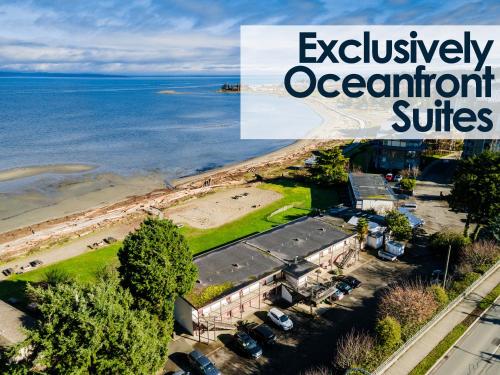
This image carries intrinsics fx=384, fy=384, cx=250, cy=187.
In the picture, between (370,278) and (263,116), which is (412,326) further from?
(263,116)

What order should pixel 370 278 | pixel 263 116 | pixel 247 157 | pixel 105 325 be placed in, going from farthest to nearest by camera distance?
pixel 263 116 < pixel 247 157 < pixel 370 278 < pixel 105 325

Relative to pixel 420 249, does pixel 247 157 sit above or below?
above

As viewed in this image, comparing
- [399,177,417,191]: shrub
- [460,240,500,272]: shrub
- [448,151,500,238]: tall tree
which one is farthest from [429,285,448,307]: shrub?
[399,177,417,191]: shrub

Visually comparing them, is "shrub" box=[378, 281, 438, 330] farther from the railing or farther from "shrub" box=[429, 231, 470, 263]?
"shrub" box=[429, 231, 470, 263]

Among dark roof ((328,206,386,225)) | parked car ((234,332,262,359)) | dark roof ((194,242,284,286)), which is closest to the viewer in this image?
parked car ((234,332,262,359))

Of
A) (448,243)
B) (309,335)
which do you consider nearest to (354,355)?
(309,335)

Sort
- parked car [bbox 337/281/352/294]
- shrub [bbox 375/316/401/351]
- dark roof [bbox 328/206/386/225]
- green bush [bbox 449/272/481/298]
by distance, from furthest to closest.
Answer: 1. dark roof [bbox 328/206/386/225]
2. parked car [bbox 337/281/352/294]
3. green bush [bbox 449/272/481/298]
4. shrub [bbox 375/316/401/351]

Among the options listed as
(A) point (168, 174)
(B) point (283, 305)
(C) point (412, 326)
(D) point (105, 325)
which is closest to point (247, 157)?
(A) point (168, 174)

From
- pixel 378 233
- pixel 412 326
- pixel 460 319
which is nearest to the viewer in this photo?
pixel 412 326
